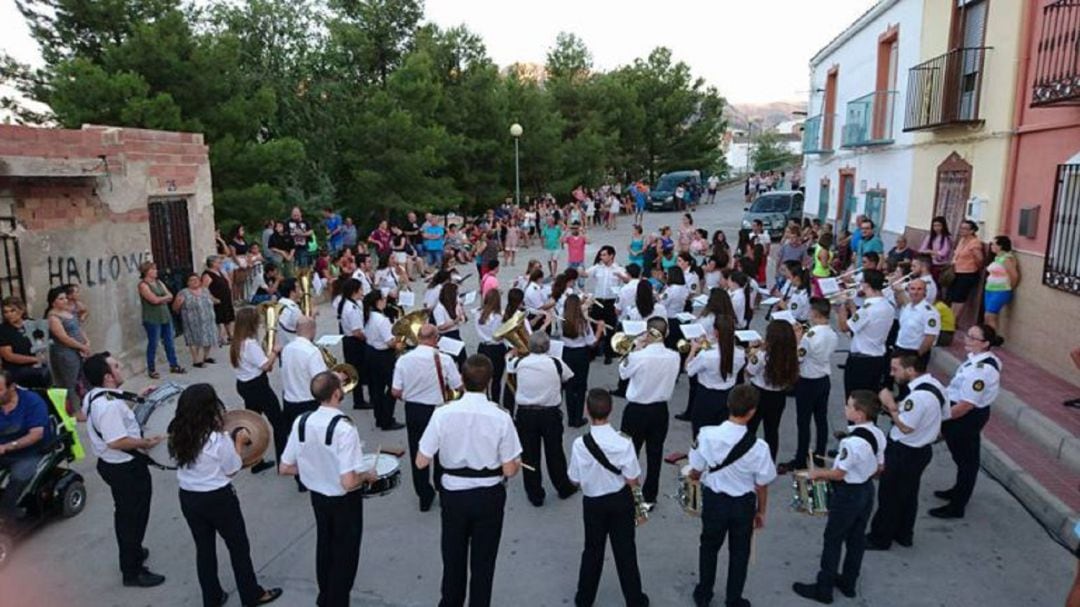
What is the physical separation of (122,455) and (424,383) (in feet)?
7.50

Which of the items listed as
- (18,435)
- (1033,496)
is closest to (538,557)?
(18,435)

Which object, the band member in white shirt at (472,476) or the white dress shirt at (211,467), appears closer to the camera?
the band member in white shirt at (472,476)

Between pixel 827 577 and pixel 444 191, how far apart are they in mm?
20235

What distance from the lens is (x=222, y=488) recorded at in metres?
4.66

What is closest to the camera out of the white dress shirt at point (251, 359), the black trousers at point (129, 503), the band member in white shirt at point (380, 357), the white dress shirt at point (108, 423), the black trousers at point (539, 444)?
the white dress shirt at point (108, 423)

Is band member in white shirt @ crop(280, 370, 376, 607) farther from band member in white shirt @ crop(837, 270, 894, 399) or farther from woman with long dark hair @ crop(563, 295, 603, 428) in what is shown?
band member in white shirt @ crop(837, 270, 894, 399)

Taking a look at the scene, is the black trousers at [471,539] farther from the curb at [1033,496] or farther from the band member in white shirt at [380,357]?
the curb at [1033,496]

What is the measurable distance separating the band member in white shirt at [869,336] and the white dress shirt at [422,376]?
390cm

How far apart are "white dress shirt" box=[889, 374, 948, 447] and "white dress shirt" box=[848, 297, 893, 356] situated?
1920 mm

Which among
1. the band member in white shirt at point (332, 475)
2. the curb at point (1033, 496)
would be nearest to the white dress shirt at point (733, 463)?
the band member in white shirt at point (332, 475)

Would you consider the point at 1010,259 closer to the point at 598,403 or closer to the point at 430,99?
the point at 598,403

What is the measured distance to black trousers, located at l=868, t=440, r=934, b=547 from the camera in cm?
539

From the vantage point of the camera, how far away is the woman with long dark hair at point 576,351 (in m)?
7.56

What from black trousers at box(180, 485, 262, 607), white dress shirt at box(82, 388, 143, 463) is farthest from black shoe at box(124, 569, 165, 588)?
white dress shirt at box(82, 388, 143, 463)
